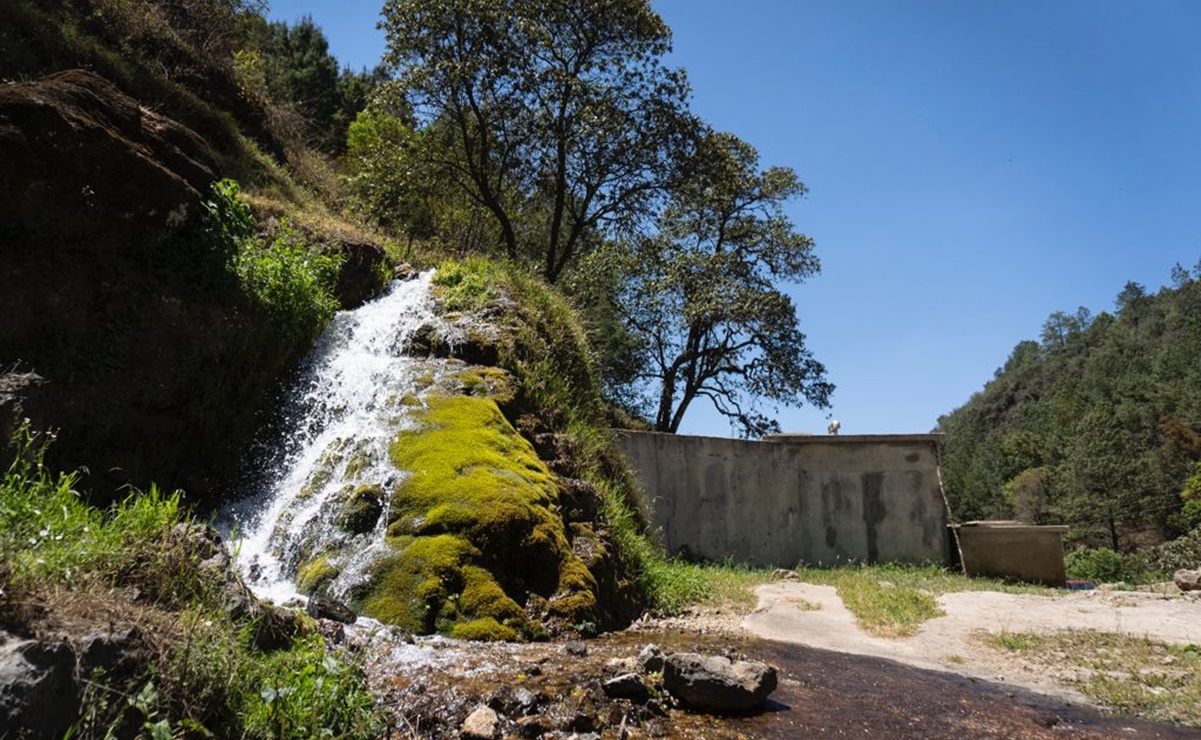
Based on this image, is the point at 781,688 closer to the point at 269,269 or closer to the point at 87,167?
the point at 269,269

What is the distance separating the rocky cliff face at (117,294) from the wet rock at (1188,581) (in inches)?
573

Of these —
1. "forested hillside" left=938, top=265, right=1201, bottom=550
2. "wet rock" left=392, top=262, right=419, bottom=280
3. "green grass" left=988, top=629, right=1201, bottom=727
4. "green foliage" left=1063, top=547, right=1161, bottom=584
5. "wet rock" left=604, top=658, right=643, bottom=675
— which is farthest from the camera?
"forested hillside" left=938, top=265, right=1201, bottom=550

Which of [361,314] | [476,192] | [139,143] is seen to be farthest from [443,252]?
[139,143]

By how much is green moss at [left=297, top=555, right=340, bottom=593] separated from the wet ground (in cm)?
108

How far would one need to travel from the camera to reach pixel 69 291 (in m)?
6.82

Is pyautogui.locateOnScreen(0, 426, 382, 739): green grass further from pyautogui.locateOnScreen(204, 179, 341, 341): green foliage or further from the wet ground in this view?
pyautogui.locateOnScreen(204, 179, 341, 341): green foliage

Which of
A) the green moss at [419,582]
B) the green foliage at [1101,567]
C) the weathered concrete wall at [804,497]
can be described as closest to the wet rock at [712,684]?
the green moss at [419,582]

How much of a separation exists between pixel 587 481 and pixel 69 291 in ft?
18.4

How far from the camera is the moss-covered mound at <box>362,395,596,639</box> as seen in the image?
222 inches

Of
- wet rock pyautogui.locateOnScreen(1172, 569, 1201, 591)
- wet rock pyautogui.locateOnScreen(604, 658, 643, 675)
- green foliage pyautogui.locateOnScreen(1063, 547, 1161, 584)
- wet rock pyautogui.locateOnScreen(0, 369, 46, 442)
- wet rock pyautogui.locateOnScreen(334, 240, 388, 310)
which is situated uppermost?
wet rock pyautogui.locateOnScreen(334, 240, 388, 310)

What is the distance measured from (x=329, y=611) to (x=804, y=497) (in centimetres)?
1238

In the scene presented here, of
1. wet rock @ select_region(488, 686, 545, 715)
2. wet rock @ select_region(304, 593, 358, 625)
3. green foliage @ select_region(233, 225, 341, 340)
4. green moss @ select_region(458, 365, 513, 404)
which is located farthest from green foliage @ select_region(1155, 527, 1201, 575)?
wet rock @ select_region(304, 593, 358, 625)

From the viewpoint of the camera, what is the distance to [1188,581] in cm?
1241

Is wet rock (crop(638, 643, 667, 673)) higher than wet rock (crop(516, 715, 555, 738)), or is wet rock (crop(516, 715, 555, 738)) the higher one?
wet rock (crop(638, 643, 667, 673))
